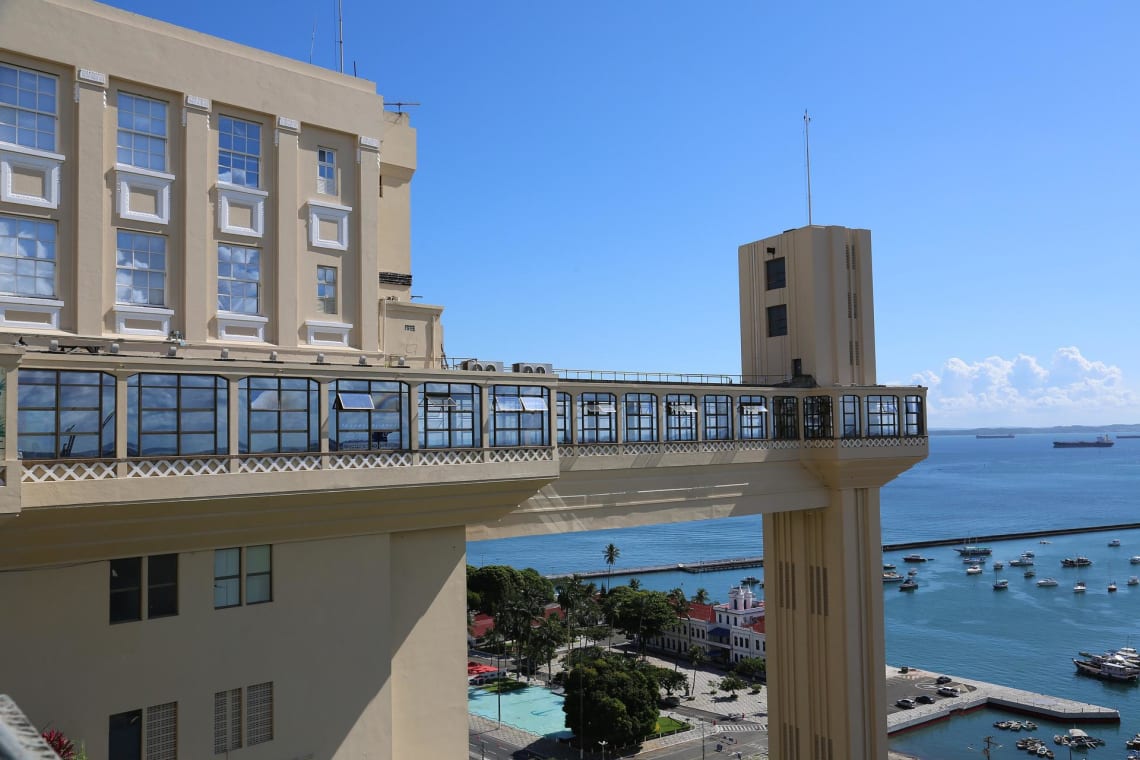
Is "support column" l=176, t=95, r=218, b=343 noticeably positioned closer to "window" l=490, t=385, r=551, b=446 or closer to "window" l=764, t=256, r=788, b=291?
"window" l=490, t=385, r=551, b=446

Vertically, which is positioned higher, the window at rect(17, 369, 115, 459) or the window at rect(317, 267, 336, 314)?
the window at rect(317, 267, 336, 314)

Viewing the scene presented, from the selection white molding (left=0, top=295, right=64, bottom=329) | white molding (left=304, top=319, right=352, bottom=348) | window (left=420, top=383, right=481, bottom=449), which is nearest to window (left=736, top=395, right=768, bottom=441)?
window (left=420, top=383, right=481, bottom=449)

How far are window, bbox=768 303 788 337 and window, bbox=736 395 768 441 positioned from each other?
401cm

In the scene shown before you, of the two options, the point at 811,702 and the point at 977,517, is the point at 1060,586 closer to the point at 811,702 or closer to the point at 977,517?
the point at 977,517

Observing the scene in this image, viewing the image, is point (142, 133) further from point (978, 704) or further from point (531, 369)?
point (978, 704)

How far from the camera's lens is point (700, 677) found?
87688mm

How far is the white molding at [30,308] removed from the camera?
14.4 m

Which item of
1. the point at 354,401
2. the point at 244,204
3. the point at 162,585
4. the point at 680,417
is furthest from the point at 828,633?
the point at 244,204

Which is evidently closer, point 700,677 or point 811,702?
point 811,702

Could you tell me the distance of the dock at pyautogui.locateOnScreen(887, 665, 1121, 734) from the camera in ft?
240

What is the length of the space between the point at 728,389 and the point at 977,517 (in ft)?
654

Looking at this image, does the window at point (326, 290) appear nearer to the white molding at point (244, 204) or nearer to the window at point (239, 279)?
the window at point (239, 279)

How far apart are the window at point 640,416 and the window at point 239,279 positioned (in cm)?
1070

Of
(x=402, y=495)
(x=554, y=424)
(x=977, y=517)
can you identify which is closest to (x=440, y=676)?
(x=402, y=495)
